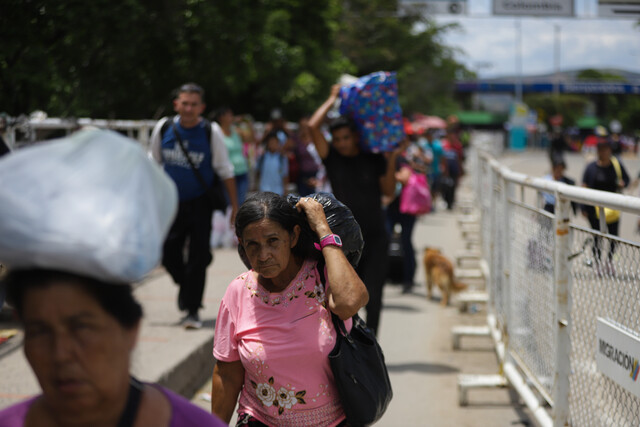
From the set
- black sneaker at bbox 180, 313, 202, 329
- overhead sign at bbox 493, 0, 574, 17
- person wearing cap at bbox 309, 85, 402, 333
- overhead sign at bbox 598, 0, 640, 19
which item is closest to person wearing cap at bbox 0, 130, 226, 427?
person wearing cap at bbox 309, 85, 402, 333

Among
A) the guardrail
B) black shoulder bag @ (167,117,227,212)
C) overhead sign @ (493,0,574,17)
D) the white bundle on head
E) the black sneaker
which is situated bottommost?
the black sneaker

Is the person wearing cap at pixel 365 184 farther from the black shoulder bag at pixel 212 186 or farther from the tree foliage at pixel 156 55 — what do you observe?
the tree foliage at pixel 156 55

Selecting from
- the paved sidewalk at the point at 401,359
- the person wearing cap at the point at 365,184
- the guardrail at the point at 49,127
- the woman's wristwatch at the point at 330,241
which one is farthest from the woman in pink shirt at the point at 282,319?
the guardrail at the point at 49,127

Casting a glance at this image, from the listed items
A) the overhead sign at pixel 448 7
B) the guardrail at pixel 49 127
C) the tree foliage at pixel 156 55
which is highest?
the overhead sign at pixel 448 7

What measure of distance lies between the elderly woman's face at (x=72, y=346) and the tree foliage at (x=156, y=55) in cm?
431

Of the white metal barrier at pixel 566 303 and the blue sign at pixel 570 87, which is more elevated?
the blue sign at pixel 570 87

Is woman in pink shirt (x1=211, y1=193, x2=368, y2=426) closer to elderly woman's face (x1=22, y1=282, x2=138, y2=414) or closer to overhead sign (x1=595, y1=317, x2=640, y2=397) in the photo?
overhead sign (x1=595, y1=317, x2=640, y2=397)

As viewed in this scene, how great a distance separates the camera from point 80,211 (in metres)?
1.28

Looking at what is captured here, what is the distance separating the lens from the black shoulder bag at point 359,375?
2.75 m

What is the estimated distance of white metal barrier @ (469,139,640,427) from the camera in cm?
330

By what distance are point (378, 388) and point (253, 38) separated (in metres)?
11.1

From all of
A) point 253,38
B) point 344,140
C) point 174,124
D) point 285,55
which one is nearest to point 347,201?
point 344,140

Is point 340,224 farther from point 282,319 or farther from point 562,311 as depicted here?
point 562,311

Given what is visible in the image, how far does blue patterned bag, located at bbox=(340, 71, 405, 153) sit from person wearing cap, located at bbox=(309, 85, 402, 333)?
3.5 inches
